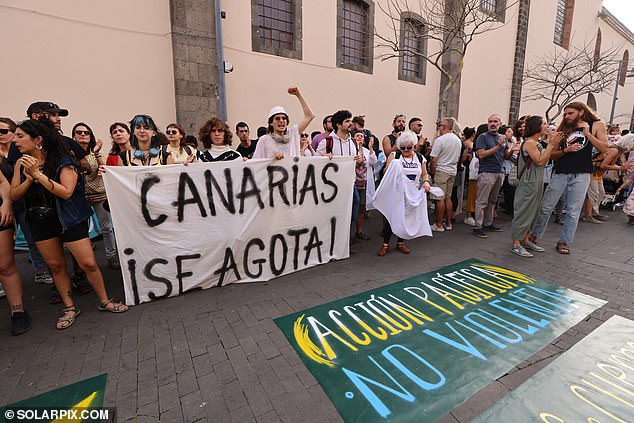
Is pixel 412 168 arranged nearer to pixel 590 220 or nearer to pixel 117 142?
pixel 117 142

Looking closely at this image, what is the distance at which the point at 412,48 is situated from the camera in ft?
37.8

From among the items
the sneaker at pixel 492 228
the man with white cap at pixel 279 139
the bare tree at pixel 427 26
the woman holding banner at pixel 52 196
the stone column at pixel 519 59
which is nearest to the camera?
the woman holding banner at pixel 52 196

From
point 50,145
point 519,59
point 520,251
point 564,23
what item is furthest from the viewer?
point 564,23

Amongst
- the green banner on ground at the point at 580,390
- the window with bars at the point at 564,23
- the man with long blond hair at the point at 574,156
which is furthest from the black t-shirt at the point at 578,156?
the window with bars at the point at 564,23

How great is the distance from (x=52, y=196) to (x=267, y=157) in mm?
2099

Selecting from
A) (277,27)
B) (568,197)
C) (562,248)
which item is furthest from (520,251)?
(277,27)

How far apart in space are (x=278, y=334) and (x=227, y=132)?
2422 millimetres

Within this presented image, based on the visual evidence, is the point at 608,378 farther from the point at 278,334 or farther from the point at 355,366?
the point at 278,334

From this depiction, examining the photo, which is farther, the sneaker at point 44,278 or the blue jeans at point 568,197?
the blue jeans at point 568,197

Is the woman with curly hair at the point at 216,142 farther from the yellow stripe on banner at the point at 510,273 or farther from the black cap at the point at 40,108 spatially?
the yellow stripe on banner at the point at 510,273

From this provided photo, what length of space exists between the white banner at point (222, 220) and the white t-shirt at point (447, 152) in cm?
221

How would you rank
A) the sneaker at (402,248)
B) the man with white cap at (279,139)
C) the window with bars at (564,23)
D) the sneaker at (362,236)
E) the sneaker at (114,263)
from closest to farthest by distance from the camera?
the man with white cap at (279,139)
the sneaker at (114,263)
the sneaker at (402,248)
the sneaker at (362,236)
the window with bars at (564,23)

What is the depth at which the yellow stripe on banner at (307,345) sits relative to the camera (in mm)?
2406

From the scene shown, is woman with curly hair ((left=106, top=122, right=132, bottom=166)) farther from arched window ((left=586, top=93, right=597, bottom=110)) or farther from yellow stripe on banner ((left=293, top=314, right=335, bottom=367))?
arched window ((left=586, top=93, right=597, bottom=110))
